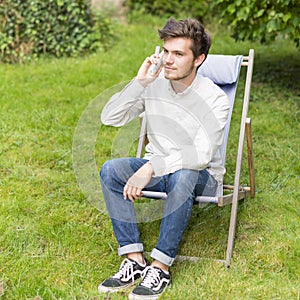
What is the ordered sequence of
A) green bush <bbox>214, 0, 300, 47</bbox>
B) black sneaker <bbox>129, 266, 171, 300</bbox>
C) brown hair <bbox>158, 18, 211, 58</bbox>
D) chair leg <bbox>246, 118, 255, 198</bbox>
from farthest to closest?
green bush <bbox>214, 0, 300, 47</bbox>
chair leg <bbox>246, 118, 255, 198</bbox>
brown hair <bbox>158, 18, 211, 58</bbox>
black sneaker <bbox>129, 266, 171, 300</bbox>

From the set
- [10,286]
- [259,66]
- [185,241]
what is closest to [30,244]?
[10,286]

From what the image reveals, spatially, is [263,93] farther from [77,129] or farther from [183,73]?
[183,73]

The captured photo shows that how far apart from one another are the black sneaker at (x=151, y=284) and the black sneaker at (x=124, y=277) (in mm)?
81

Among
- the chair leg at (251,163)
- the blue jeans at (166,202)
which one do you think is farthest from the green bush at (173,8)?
the blue jeans at (166,202)

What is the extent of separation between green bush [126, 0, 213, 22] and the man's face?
5342mm

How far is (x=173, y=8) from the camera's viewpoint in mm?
8922

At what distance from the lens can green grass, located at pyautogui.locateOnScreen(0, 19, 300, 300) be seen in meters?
3.35

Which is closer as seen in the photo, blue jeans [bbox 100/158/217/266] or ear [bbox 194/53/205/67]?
blue jeans [bbox 100/158/217/266]

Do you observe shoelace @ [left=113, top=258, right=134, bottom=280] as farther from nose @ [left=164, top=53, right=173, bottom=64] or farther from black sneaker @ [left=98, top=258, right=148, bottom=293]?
nose @ [left=164, top=53, right=173, bottom=64]

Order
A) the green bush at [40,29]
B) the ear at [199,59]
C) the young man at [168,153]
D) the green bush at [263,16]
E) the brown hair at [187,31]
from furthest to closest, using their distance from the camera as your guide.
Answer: the green bush at [40,29] → the green bush at [263,16] → the ear at [199,59] → the brown hair at [187,31] → the young man at [168,153]

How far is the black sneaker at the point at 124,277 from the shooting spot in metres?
3.28

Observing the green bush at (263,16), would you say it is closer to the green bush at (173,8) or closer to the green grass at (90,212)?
the green grass at (90,212)

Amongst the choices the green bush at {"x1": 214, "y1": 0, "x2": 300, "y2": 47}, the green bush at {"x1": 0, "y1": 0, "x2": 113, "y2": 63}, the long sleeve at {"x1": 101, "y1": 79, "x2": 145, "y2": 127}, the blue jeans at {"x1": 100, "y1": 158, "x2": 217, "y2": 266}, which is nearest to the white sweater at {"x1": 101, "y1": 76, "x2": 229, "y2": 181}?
the long sleeve at {"x1": 101, "y1": 79, "x2": 145, "y2": 127}

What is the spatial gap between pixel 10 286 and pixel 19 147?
199cm
